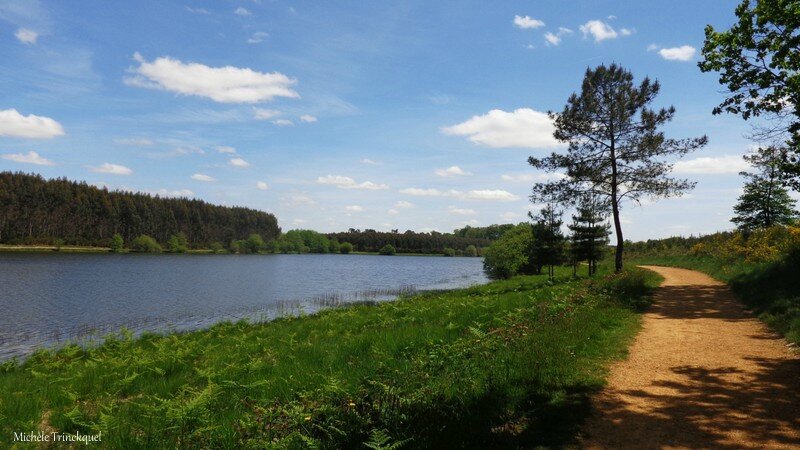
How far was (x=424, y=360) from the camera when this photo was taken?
868 centimetres

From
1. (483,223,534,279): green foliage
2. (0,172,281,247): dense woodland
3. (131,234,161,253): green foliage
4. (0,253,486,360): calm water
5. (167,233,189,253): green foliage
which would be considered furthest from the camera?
(167,233,189,253): green foliage

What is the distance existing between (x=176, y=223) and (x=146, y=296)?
143132mm

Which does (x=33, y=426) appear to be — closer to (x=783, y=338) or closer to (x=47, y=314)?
(x=783, y=338)

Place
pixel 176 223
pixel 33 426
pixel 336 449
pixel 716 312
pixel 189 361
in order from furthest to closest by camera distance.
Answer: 1. pixel 176 223
2. pixel 716 312
3. pixel 189 361
4. pixel 33 426
5. pixel 336 449

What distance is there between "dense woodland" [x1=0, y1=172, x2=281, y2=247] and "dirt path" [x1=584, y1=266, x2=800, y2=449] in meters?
165

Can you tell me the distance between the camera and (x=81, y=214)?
14000cm

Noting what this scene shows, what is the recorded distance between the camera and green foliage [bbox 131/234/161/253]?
5433 inches

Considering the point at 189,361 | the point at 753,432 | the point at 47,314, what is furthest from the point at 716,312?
the point at 47,314

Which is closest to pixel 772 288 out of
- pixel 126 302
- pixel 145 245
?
pixel 126 302

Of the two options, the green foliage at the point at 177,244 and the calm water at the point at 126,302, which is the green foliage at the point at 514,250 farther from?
the green foliage at the point at 177,244

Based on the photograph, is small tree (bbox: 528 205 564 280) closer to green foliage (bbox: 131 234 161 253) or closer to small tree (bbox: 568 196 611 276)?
small tree (bbox: 568 196 611 276)

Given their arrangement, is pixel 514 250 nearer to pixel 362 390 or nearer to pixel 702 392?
pixel 702 392

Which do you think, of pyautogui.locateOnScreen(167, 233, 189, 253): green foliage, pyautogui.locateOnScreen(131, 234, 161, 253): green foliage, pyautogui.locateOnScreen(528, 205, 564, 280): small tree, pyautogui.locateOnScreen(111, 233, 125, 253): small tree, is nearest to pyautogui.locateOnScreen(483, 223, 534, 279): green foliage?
pyautogui.locateOnScreen(528, 205, 564, 280): small tree

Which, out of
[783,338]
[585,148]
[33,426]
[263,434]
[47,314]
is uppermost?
[585,148]
